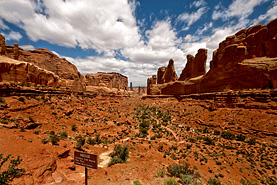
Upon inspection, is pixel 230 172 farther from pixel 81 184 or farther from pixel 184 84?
pixel 184 84

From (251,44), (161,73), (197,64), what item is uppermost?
(251,44)

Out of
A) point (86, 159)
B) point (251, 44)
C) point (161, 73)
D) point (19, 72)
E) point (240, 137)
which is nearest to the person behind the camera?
point (86, 159)

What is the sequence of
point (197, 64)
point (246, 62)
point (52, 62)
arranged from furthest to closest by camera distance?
point (52, 62) → point (197, 64) → point (246, 62)

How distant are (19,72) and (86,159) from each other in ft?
68.3

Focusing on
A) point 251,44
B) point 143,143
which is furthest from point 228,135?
point 251,44

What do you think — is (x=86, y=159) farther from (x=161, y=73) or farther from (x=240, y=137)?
(x=161, y=73)

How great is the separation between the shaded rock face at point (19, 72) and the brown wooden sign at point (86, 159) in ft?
64.4

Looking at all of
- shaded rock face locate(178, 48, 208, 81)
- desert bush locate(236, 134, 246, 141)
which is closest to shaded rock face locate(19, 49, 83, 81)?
shaded rock face locate(178, 48, 208, 81)

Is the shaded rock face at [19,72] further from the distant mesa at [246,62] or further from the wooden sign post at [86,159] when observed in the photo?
the distant mesa at [246,62]

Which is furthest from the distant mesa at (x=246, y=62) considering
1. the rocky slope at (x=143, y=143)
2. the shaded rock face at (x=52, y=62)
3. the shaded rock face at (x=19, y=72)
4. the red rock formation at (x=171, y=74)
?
the shaded rock face at (x=52, y=62)

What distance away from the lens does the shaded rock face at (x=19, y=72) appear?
50.0 feet

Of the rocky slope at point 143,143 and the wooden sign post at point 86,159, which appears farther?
the rocky slope at point 143,143

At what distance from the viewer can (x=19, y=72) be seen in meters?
16.7

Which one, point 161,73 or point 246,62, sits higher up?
point 161,73
